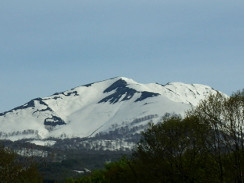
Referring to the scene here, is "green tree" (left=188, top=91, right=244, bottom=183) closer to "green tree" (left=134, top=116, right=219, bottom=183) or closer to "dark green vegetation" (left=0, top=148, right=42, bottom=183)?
"green tree" (left=134, top=116, right=219, bottom=183)

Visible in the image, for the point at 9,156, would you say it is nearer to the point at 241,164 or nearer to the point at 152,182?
the point at 152,182

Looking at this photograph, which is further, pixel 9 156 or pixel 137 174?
pixel 9 156

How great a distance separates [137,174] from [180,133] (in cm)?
1371

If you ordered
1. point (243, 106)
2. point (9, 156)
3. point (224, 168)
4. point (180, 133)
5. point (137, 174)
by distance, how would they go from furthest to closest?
point (9, 156) < point (137, 174) < point (180, 133) < point (224, 168) < point (243, 106)

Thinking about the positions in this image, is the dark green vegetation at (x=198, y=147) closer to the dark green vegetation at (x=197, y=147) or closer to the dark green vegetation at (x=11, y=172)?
the dark green vegetation at (x=197, y=147)

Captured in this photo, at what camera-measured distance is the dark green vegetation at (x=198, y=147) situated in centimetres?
8544

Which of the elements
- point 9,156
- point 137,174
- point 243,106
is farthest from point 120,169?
point 243,106

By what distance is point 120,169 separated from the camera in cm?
11500

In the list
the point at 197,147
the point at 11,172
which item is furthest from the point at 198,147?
the point at 11,172

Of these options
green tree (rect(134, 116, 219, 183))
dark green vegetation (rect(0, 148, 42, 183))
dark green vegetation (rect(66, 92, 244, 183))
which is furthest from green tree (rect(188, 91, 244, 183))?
dark green vegetation (rect(0, 148, 42, 183))

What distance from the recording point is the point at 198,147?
94.1m

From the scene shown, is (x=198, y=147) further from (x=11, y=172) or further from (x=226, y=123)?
(x=11, y=172)

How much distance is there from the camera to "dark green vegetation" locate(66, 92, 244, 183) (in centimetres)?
8544

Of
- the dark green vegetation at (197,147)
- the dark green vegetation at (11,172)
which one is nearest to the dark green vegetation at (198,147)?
the dark green vegetation at (197,147)
